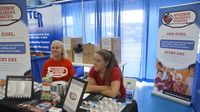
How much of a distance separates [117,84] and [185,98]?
6.48ft

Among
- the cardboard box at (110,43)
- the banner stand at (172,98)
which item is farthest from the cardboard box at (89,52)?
the banner stand at (172,98)

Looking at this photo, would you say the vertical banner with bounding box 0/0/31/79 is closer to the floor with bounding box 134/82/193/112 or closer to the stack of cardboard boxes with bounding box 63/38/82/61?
the stack of cardboard boxes with bounding box 63/38/82/61

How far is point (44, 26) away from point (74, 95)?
12.8 feet

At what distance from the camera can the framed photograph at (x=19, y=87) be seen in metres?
→ 1.67

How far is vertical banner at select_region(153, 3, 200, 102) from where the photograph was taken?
310 cm

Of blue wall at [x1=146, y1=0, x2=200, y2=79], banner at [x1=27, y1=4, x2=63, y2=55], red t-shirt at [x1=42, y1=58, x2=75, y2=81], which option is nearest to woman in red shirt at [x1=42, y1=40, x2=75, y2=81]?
red t-shirt at [x1=42, y1=58, x2=75, y2=81]

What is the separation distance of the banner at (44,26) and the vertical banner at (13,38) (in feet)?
7.71

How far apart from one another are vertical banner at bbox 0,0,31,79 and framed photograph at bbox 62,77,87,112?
4.14 feet

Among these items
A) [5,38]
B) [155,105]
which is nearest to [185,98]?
[155,105]

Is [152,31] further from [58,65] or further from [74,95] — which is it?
[74,95]

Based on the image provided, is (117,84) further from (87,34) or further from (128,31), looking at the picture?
(87,34)

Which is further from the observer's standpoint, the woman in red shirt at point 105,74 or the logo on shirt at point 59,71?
the logo on shirt at point 59,71

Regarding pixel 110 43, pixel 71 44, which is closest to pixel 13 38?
pixel 71 44

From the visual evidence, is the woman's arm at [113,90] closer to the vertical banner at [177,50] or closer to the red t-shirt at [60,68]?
the red t-shirt at [60,68]
